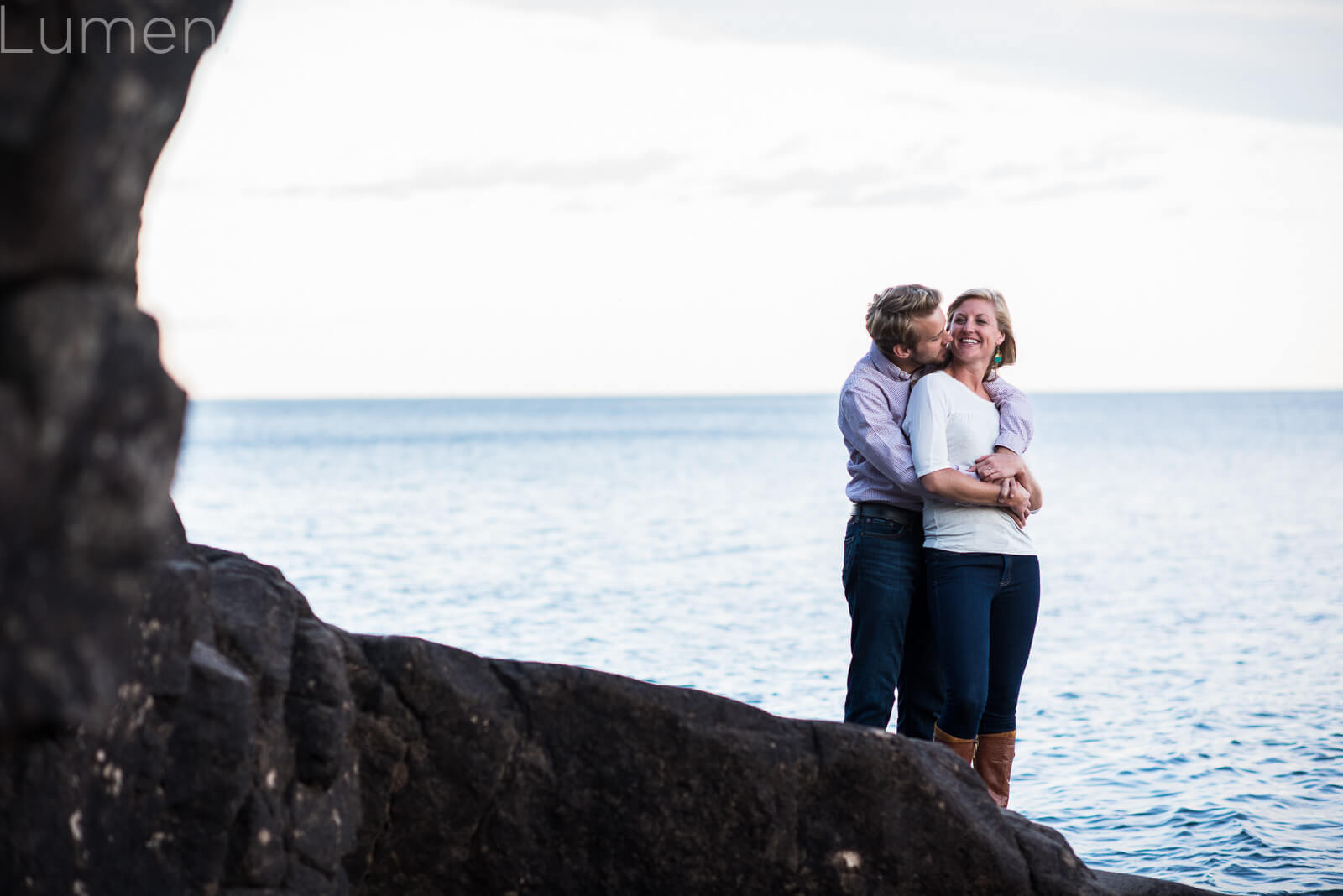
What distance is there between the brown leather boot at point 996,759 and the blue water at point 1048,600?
7.42ft

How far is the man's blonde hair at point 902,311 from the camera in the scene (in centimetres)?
488

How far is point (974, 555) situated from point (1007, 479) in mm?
319

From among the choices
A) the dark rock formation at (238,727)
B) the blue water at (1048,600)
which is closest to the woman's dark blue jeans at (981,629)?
the dark rock formation at (238,727)

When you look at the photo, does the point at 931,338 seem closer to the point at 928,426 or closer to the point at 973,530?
the point at 928,426

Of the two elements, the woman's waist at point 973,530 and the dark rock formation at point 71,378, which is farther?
the woman's waist at point 973,530

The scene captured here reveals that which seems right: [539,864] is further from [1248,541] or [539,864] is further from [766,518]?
[766,518]

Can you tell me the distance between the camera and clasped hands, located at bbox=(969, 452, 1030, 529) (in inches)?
186

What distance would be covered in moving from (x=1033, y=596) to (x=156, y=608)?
318cm

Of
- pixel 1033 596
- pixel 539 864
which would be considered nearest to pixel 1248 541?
pixel 1033 596

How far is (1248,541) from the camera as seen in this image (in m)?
22.4

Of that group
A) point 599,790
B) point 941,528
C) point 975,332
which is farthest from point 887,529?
point 599,790

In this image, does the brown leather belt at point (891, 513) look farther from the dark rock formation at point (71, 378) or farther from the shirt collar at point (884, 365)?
the dark rock formation at point (71, 378)

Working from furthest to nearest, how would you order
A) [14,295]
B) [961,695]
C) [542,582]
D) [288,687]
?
1. [542,582]
2. [961,695]
3. [288,687]
4. [14,295]

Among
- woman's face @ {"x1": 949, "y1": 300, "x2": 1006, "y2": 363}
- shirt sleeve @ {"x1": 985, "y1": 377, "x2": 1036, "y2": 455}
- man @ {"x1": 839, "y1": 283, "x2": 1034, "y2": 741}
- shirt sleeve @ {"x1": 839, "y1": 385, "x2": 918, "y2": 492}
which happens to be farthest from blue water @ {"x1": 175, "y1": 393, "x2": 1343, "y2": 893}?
woman's face @ {"x1": 949, "y1": 300, "x2": 1006, "y2": 363}
